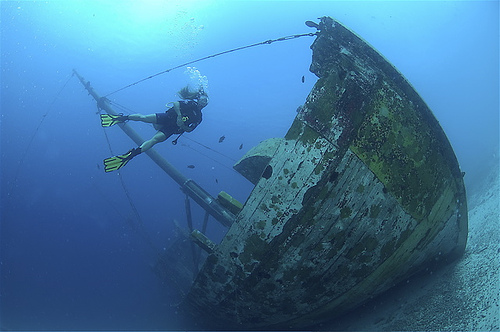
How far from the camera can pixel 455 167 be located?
3.05 metres

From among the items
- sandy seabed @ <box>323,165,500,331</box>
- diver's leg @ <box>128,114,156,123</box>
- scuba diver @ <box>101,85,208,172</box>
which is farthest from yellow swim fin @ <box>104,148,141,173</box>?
sandy seabed @ <box>323,165,500,331</box>

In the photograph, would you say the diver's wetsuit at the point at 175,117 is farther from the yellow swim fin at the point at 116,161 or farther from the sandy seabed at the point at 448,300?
the sandy seabed at the point at 448,300

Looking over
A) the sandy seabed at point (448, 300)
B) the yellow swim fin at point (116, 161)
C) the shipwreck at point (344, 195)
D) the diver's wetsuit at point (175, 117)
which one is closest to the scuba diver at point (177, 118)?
the diver's wetsuit at point (175, 117)

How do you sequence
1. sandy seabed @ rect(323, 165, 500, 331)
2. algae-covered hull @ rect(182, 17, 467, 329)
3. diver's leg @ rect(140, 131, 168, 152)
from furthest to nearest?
diver's leg @ rect(140, 131, 168, 152), algae-covered hull @ rect(182, 17, 467, 329), sandy seabed @ rect(323, 165, 500, 331)

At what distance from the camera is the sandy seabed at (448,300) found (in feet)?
7.72

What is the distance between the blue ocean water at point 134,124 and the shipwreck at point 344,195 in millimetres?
7311

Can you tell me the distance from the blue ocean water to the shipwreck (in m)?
7.31

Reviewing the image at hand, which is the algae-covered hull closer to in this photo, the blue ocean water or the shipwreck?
the shipwreck

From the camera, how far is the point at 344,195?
266cm

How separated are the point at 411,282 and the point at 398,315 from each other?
2.40ft

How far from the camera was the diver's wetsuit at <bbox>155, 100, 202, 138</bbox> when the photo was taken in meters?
4.91

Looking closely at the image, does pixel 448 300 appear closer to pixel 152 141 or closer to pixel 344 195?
pixel 344 195

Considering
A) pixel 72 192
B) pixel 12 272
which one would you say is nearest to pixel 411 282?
pixel 12 272

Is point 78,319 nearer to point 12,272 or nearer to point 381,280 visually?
point 12,272
